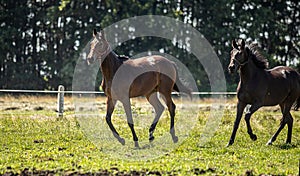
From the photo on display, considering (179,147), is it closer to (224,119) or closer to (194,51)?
(224,119)

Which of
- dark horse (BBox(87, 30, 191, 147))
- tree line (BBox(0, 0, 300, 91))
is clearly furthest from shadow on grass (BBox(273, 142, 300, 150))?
tree line (BBox(0, 0, 300, 91))

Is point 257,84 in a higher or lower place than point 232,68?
lower

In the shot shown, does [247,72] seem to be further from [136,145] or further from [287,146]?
[136,145]

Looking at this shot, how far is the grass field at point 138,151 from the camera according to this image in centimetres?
701

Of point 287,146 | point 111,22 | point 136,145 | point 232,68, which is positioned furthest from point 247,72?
point 111,22

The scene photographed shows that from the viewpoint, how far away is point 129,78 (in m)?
10.2

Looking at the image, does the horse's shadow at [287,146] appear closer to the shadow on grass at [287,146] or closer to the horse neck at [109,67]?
the shadow on grass at [287,146]

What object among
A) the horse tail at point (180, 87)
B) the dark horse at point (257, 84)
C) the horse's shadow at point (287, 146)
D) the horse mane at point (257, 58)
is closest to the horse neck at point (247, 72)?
the dark horse at point (257, 84)

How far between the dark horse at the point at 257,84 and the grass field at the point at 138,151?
2.33ft

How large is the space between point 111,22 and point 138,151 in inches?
979

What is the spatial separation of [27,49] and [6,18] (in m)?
2.80

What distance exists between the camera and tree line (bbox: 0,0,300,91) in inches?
1332

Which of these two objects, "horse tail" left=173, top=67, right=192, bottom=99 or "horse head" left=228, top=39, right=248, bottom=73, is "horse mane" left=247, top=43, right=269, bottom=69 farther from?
"horse tail" left=173, top=67, right=192, bottom=99

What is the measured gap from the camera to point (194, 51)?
111 ft
